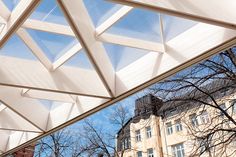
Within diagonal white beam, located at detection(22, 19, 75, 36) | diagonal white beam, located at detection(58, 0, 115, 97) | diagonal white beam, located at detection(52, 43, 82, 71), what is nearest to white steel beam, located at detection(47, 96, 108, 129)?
diagonal white beam, located at detection(58, 0, 115, 97)

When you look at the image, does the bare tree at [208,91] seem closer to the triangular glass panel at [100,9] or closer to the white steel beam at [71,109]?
the white steel beam at [71,109]

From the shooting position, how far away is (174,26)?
4.45m

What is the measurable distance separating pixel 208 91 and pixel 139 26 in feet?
16.9

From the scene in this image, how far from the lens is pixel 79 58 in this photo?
533 cm

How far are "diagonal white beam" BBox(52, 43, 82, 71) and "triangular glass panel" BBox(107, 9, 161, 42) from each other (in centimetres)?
85

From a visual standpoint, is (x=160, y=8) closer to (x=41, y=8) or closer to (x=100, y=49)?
(x=100, y=49)

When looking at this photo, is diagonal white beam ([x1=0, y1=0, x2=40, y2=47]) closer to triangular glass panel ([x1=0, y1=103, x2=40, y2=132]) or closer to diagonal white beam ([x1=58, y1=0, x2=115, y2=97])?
diagonal white beam ([x1=58, y1=0, x2=115, y2=97])

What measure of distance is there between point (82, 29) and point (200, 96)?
619cm

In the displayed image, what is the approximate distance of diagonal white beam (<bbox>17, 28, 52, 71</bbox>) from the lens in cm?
489

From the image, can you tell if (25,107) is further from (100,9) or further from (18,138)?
(100,9)

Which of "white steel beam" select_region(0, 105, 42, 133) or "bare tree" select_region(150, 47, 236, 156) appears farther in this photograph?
"bare tree" select_region(150, 47, 236, 156)

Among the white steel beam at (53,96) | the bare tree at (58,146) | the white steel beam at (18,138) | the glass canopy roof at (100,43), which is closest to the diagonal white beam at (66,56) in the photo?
the glass canopy roof at (100,43)

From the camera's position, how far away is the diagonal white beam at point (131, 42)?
450cm

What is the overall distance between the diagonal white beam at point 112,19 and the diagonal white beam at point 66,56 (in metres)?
0.76
